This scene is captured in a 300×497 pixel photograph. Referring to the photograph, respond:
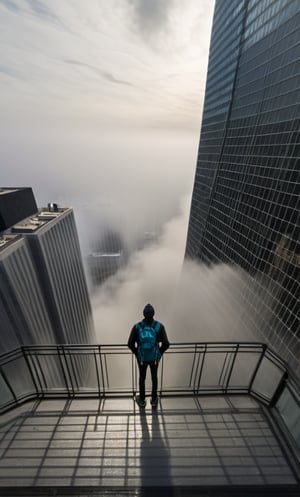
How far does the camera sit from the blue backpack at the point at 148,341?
5777mm

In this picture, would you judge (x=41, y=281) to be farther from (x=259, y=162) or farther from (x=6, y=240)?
(x=259, y=162)

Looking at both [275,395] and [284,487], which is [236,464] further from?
[275,395]

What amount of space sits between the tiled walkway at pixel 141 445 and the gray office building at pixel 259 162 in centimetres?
2279

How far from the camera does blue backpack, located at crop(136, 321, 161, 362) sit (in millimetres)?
5777

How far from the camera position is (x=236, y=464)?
16.9 feet

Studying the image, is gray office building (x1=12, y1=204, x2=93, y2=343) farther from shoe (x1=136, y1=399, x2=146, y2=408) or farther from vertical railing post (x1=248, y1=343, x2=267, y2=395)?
vertical railing post (x1=248, y1=343, x2=267, y2=395)

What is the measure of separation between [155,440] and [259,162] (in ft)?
132

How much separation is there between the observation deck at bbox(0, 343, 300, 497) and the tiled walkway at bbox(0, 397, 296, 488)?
0.02 meters

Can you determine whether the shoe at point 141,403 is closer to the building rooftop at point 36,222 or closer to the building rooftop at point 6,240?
the building rooftop at point 6,240

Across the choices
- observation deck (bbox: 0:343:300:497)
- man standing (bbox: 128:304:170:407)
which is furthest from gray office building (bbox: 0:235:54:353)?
man standing (bbox: 128:304:170:407)

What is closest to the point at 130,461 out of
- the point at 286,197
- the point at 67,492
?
the point at 67,492

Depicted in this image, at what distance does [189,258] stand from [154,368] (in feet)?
218

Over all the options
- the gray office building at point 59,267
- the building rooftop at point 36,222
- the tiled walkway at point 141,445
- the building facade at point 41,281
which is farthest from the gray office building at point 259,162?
the building rooftop at point 36,222

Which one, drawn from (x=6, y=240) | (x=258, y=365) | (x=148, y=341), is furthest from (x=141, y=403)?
(x=6, y=240)
